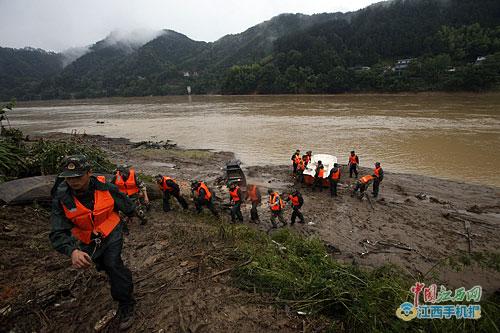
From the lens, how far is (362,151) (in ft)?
63.4

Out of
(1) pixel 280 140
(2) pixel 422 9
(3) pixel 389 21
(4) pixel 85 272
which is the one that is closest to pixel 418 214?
(4) pixel 85 272

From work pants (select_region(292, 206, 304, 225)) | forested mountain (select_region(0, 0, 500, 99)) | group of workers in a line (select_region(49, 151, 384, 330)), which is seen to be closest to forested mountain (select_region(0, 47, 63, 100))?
forested mountain (select_region(0, 0, 500, 99))

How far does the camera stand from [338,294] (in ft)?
10.7

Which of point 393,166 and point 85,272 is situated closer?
point 85,272

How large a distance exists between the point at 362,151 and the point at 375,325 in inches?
703

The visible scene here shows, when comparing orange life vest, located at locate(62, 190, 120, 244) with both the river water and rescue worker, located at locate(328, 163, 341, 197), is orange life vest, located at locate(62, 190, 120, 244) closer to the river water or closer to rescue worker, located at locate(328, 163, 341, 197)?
rescue worker, located at locate(328, 163, 341, 197)

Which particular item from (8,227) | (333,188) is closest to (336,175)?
(333,188)

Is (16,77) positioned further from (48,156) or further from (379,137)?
(48,156)

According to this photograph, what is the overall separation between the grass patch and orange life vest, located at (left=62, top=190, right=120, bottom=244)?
1.77 metres

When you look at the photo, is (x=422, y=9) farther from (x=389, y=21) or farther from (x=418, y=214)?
(x=418, y=214)

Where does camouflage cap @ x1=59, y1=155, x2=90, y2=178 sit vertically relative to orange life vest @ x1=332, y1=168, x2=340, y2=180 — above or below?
above

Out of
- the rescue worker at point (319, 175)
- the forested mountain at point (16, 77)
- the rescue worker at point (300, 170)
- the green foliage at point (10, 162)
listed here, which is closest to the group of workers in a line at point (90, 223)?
the green foliage at point (10, 162)

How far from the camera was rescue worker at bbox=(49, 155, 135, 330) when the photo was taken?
2543 millimetres

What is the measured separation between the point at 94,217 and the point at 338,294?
2.75m
